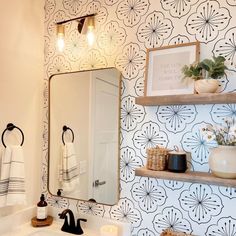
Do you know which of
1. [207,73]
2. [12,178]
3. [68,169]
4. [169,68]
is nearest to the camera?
[207,73]

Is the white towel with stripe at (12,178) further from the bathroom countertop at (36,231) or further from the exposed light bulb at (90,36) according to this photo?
the exposed light bulb at (90,36)

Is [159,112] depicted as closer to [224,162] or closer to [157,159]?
[157,159]

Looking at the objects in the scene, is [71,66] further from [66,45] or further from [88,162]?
[88,162]

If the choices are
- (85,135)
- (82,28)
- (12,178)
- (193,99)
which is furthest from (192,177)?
(82,28)

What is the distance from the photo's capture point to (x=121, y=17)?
1.47m

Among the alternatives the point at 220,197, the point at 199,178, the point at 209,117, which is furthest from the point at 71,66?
the point at 220,197

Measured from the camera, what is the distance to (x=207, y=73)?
1147mm

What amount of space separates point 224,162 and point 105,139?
69 cm

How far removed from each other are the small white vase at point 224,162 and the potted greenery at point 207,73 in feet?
0.88

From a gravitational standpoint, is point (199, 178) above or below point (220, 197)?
above

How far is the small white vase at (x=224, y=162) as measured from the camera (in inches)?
40.7

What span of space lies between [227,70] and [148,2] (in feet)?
1.93

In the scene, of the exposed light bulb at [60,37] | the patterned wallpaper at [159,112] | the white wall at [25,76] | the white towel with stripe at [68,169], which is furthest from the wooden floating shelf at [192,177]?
the exposed light bulb at [60,37]

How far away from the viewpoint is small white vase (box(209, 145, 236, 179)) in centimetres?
103
